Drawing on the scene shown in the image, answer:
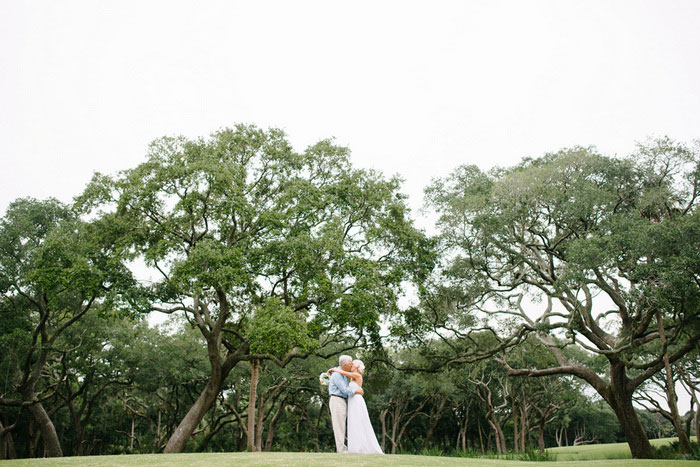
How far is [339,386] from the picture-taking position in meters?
9.75

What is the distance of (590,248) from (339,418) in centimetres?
915

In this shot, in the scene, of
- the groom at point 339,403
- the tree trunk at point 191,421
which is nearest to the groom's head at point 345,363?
the groom at point 339,403

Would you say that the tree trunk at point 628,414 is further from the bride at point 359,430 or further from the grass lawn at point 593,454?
the bride at point 359,430

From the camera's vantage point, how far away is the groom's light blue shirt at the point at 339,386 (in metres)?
9.73

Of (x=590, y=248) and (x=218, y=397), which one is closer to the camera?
(x=590, y=248)

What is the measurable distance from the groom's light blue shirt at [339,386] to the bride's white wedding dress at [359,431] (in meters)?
0.19

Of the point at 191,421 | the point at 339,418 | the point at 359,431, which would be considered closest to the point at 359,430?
the point at 359,431

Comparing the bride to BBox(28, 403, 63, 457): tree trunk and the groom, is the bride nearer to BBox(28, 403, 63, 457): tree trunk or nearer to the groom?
the groom

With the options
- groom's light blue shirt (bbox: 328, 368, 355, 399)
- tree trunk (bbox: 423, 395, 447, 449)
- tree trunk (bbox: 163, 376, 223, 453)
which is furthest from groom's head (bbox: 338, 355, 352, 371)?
tree trunk (bbox: 423, 395, 447, 449)

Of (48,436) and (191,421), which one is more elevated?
(191,421)

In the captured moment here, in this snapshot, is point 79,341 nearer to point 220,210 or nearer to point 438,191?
point 220,210

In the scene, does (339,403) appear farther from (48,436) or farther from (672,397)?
(48,436)

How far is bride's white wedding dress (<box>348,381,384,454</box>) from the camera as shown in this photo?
9.35 meters

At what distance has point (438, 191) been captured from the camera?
787 inches
